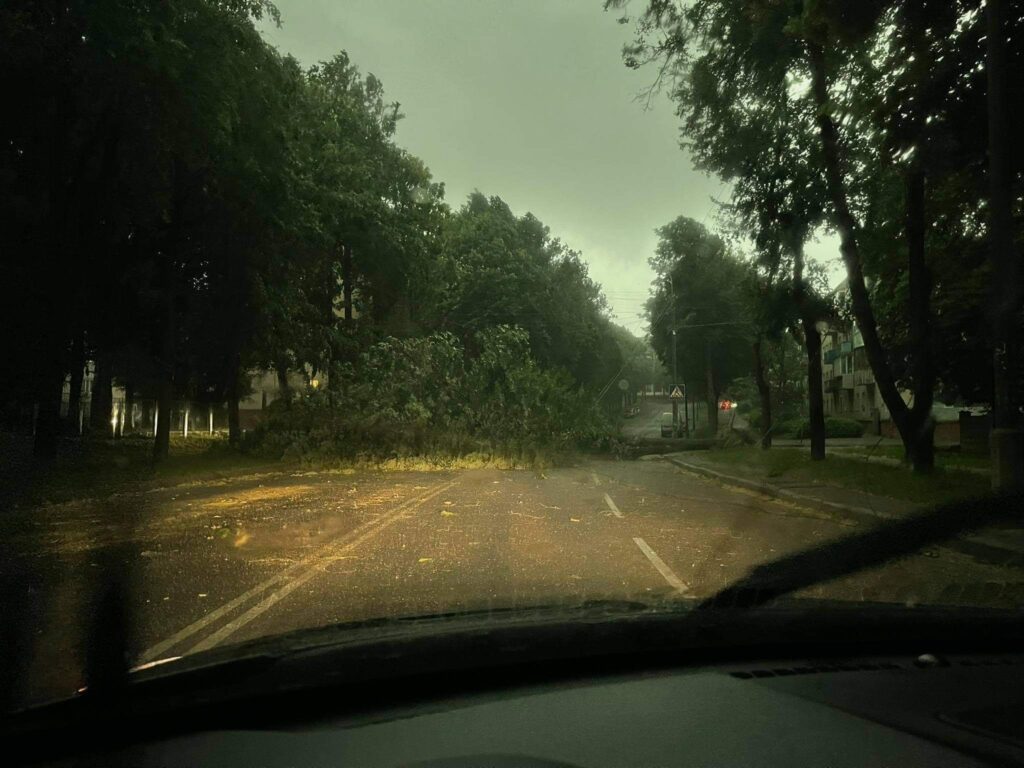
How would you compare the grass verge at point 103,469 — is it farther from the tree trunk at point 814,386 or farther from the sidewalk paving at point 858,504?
the tree trunk at point 814,386

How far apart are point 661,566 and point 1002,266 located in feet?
22.4

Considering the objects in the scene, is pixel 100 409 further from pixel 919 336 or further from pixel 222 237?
pixel 919 336

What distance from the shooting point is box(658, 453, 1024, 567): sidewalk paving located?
26.3 feet

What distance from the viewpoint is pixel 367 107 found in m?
37.2

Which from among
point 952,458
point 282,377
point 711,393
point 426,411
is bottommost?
point 952,458

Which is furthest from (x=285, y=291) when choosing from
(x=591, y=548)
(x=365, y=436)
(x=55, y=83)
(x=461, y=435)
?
(x=591, y=548)

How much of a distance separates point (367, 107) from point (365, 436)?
2008 centimetres

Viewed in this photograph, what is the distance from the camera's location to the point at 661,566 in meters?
7.64

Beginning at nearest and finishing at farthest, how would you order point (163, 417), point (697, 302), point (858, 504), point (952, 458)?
point (858, 504) → point (163, 417) → point (952, 458) → point (697, 302)

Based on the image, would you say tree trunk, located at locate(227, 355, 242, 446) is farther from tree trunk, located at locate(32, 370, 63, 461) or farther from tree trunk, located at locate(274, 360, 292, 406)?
tree trunk, located at locate(32, 370, 63, 461)

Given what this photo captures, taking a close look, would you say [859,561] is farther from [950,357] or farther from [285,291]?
[285,291]

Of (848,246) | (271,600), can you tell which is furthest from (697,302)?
(271,600)

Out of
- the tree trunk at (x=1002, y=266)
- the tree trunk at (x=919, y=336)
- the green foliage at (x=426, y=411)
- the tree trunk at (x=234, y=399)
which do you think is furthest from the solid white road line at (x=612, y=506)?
the tree trunk at (x=234, y=399)

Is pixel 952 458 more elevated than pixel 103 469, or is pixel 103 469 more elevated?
pixel 952 458
